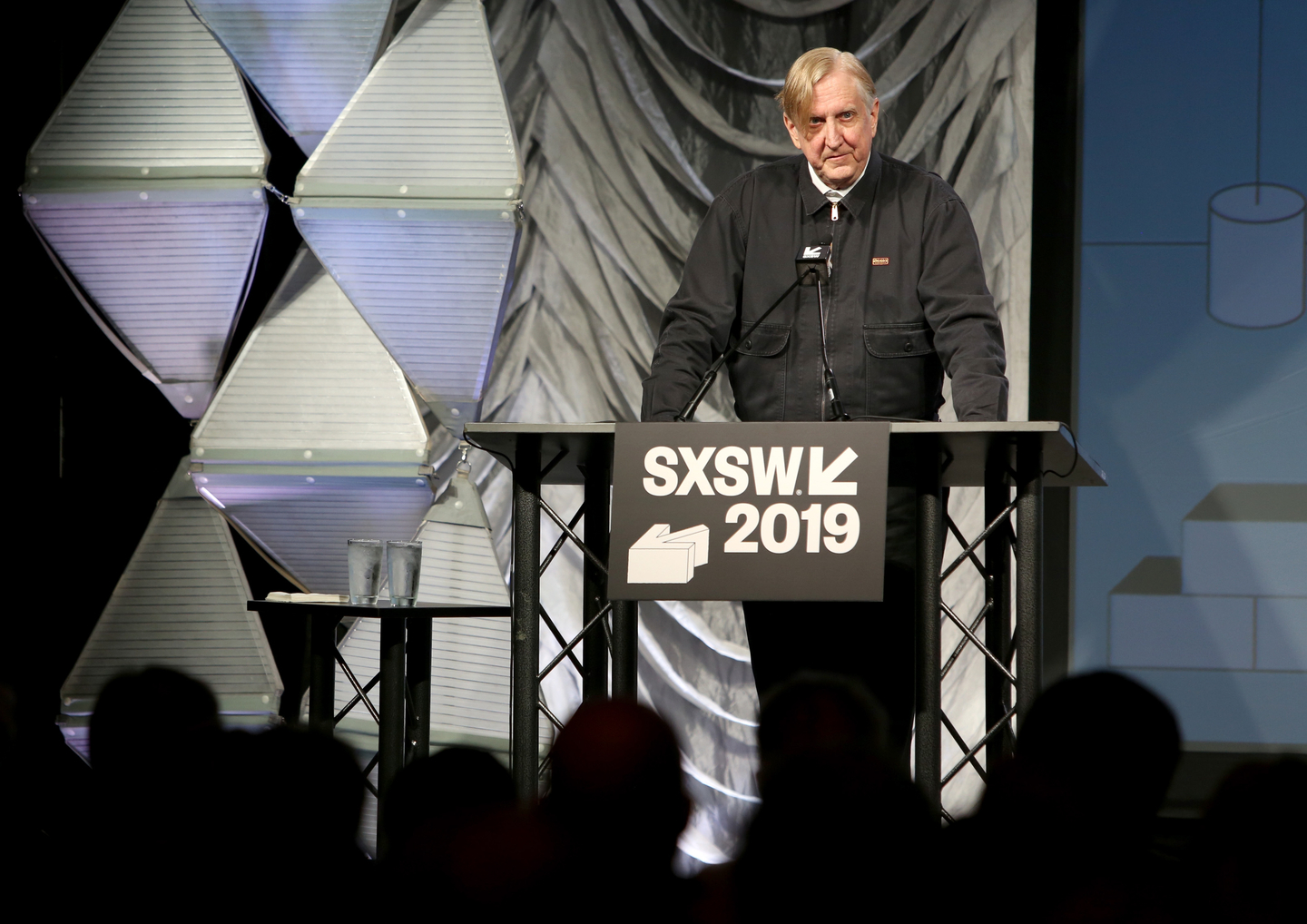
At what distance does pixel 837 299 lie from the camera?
2443 mm

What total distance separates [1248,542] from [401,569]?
7.17 feet

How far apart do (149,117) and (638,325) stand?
1356mm

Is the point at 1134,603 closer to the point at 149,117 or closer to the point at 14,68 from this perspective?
the point at 149,117

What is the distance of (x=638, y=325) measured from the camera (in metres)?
3.66

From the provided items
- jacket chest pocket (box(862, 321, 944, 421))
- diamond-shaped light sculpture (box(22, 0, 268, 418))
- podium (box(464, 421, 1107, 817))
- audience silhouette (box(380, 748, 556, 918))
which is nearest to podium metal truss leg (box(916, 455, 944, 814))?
podium (box(464, 421, 1107, 817))

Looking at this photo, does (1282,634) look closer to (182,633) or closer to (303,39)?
(182,633)

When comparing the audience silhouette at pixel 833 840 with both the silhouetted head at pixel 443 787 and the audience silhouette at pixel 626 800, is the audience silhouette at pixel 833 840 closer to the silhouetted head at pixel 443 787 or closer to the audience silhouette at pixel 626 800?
the audience silhouette at pixel 626 800

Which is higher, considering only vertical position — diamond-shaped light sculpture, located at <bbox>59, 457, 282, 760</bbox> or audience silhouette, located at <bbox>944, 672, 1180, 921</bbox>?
audience silhouette, located at <bbox>944, 672, 1180, 921</bbox>

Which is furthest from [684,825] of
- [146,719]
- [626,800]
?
[146,719]

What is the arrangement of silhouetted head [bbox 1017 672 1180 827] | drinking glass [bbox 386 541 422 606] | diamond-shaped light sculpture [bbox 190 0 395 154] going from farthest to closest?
diamond-shaped light sculpture [bbox 190 0 395 154] < drinking glass [bbox 386 541 422 606] < silhouetted head [bbox 1017 672 1180 827]

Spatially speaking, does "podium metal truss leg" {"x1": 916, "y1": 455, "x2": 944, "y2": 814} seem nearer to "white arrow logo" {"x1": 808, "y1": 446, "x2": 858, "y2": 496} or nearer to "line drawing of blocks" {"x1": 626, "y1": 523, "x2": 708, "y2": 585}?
"white arrow logo" {"x1": 808, "y1": 446, "x2": 858, "y2": 496}

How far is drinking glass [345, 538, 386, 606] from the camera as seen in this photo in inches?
104

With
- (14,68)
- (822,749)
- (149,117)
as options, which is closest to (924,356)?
(822,749)

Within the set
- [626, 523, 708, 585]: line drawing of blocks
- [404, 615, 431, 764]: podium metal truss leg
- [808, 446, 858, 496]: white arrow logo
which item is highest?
[808, 446, 858, 496]: white arrow logo
